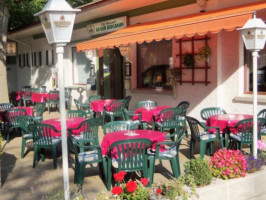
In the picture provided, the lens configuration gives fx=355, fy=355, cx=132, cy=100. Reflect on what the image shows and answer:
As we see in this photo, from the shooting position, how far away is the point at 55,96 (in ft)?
47.1

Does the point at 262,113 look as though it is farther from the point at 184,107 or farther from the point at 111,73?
the point at 111,73

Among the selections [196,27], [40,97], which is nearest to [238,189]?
[196,27]

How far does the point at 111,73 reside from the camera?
14305 millimetres

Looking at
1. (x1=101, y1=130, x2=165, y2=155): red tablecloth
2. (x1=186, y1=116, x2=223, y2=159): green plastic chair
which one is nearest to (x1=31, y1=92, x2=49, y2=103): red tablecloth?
(x1=186, y1=116, x2=223, y2=159): green plastic chair

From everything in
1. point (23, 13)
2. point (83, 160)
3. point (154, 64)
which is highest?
point (23, 13)

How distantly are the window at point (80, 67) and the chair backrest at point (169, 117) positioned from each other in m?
8.26

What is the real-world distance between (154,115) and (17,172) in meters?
3.35

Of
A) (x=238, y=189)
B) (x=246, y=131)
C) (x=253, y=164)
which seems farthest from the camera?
(x=246, y=131)

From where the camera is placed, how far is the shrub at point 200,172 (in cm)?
394

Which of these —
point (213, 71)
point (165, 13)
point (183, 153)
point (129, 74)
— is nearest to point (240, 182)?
point (183, 153)

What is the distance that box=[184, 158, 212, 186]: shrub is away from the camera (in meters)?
3.94

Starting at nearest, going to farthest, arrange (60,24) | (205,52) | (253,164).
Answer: (60,24)
(253,164)
(205,52)

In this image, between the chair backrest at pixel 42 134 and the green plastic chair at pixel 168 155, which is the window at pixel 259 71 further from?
the chair backrest at pixel 42 134

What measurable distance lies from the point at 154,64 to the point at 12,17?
40.8ft
